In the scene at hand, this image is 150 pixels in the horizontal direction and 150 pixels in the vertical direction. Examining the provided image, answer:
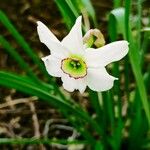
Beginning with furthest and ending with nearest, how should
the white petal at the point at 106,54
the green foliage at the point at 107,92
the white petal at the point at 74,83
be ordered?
1. the green foliage at the point at 107,92
2. the white petal at the point at 74,83
3. the white petal at the point at 106,54

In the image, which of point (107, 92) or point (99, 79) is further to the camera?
point (107, 92)

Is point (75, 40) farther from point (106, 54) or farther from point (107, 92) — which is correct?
point (107, 92)

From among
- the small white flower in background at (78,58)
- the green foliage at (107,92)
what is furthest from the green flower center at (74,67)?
the green foliage at (107,92)

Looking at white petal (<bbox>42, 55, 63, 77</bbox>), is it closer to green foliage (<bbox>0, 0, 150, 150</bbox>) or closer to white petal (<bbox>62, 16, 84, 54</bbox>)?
white petal (<bbox>62, 16, 84, 54</bbox>)

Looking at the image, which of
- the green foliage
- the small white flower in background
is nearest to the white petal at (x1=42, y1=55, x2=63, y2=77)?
the small white flower in background

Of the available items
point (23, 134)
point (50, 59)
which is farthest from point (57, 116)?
point (50, 59)

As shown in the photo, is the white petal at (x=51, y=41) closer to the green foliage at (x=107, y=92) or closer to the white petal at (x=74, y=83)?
the white petal at (x=74, y=83)

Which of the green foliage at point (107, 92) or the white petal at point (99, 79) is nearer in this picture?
the white petal at point (99, 79)

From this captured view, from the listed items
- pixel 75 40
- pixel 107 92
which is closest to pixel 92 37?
pixel 75 40
